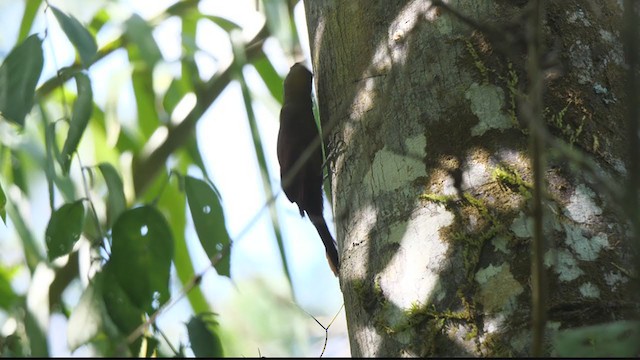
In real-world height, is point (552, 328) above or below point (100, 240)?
below

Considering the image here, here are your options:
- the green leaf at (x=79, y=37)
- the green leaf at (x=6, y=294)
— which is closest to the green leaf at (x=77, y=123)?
the green leaf at (x=79, y=37)

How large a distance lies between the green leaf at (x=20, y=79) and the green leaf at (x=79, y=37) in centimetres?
7

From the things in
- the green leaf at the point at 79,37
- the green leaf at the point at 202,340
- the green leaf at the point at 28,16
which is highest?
the green leaf at the point at 28,16

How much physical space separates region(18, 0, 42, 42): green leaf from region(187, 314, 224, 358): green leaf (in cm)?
125

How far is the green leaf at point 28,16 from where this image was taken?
247 centimetres

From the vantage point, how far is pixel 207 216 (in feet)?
5.81

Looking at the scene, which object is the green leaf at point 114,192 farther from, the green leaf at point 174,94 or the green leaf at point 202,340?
the green leaf at point 174,94

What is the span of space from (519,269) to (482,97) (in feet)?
1.10

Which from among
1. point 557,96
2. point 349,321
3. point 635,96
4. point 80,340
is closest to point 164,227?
point 80,340

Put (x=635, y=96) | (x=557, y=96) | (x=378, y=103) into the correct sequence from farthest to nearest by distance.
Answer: (x=378, y=103)
(x=557, y=96)
(x=635, y=96)

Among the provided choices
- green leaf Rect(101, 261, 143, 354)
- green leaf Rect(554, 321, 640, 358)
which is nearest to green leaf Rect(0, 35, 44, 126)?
green leaf Rect(101, 261, 143, 354)

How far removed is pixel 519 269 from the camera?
1290 millimetres

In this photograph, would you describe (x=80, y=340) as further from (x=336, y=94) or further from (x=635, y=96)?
(x=635, y=96)

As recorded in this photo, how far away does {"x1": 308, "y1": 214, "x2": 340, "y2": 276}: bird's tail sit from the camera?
230 centimetres
